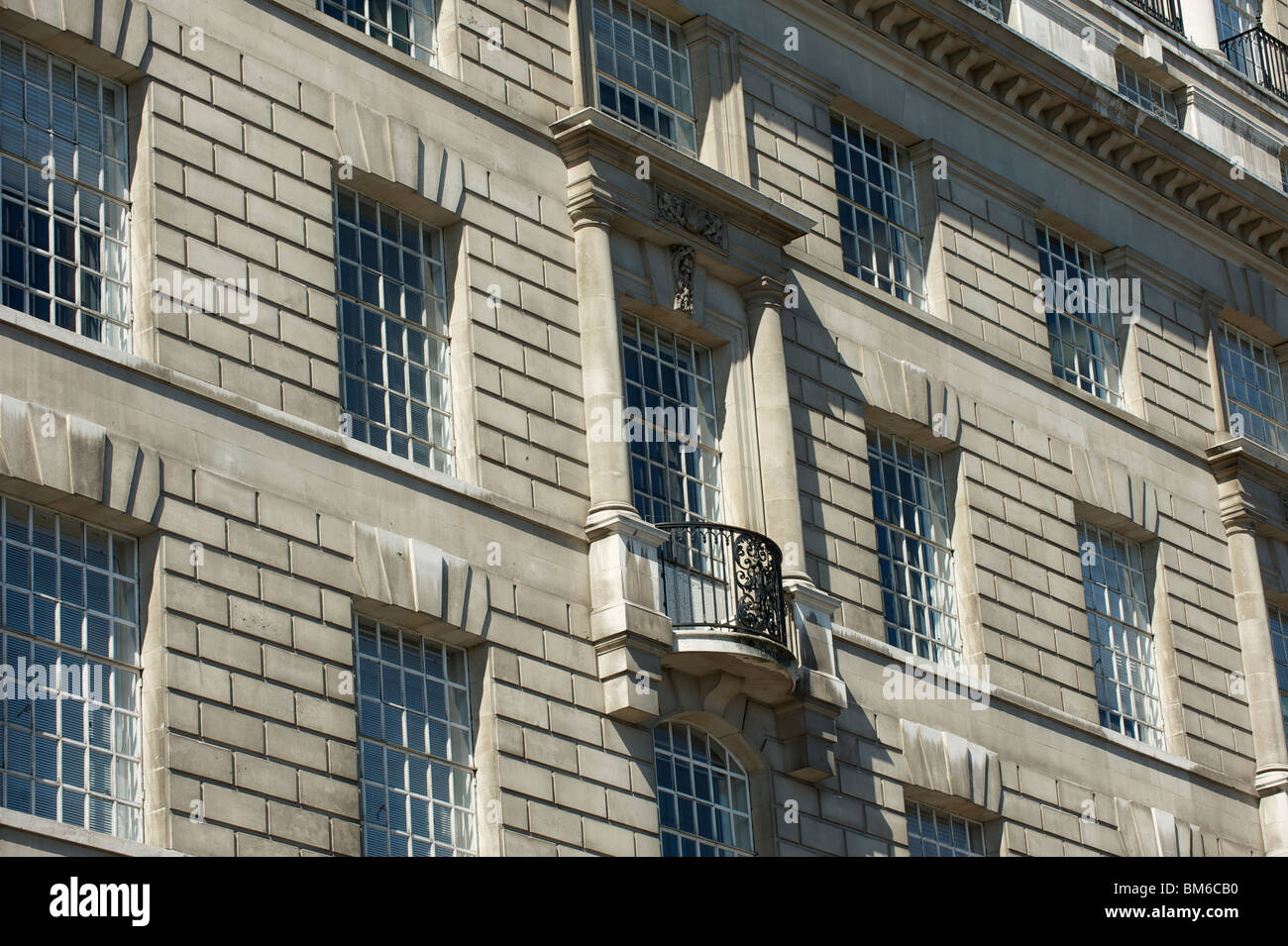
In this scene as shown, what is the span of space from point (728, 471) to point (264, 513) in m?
7.19

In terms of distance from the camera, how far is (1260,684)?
3744cm

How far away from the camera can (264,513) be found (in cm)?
2548

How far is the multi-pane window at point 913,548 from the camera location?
108 ft

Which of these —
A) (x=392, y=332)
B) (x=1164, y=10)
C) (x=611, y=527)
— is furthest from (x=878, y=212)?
(x=1164, y=10)

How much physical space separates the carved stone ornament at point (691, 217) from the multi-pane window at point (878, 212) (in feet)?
10.7

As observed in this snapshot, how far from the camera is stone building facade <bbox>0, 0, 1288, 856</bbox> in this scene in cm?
2462

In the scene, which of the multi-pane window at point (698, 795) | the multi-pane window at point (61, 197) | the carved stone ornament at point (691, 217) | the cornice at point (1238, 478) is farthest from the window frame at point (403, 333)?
the cornice at point (1238, 478)

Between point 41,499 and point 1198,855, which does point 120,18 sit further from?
point 1198,855

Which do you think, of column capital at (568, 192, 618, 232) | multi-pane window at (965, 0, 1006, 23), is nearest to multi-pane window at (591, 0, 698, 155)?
column capital at (568, 192, 618, 232)

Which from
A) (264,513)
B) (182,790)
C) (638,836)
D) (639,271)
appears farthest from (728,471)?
(182,790)

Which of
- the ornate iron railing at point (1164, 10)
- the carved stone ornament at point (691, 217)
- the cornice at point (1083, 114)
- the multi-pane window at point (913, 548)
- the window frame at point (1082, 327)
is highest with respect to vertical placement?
the ornate iron railing at point (1164, 10)

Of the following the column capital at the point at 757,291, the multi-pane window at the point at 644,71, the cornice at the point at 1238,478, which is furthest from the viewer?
the cornice at the point at 1238,478

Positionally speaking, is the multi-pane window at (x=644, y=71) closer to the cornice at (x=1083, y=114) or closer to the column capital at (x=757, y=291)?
the column capital at (x=757, y=291)

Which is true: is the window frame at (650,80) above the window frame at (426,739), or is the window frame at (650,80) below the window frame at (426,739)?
above
